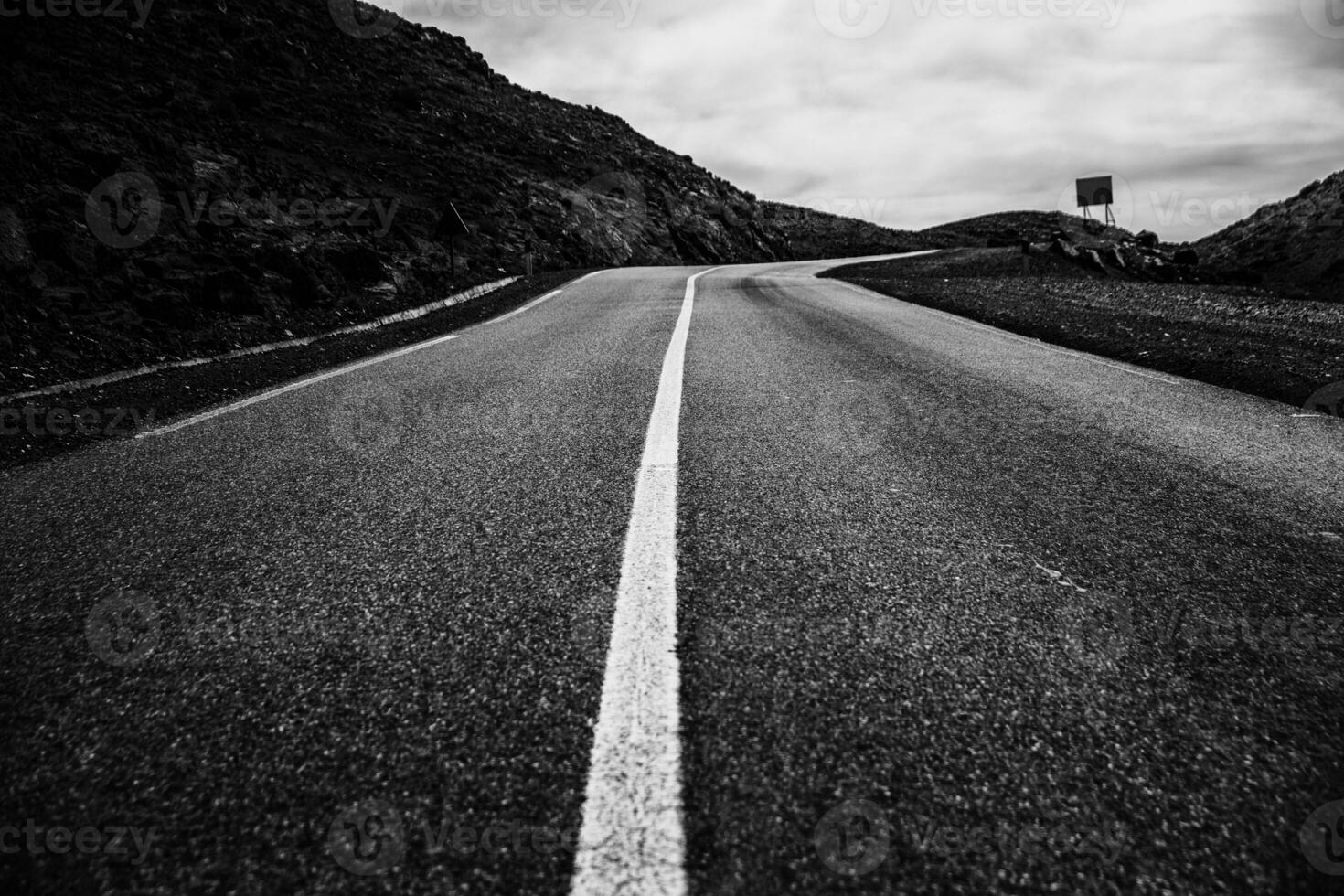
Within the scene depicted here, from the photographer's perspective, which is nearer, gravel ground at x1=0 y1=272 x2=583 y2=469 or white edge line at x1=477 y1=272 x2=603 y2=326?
gravel ground at x1=0 y1=272 x2=583 y2=469

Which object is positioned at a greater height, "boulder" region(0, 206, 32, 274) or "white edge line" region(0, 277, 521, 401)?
"boulder" region(0, 206, 32, 274)

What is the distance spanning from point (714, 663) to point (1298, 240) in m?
31.1

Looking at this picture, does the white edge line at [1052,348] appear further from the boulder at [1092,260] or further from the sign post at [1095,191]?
the sign post at [1095,191]

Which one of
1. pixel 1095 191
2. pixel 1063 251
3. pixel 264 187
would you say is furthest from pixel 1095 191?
pixel 264 187

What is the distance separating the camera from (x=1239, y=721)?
148cm

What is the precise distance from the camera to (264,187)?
42.5 feet

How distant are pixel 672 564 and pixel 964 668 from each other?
92cm

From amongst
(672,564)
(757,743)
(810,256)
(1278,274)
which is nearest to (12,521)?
(672,564)

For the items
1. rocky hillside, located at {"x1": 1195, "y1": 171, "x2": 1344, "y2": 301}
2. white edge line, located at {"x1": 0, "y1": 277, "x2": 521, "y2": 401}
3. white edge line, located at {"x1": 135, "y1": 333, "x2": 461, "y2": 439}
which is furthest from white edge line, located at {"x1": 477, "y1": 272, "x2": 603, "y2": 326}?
rocky hillside, located at {"x1": 1195, "y1": 171, "x2": 1344, "y2": 301}

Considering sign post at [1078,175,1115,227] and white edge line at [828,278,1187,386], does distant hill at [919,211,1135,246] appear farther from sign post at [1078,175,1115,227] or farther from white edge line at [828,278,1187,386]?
white edge line at [828,278,1187,386]

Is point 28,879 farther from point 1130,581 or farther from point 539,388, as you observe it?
point 539,388

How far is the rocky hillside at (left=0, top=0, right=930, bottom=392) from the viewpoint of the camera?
7727 mm

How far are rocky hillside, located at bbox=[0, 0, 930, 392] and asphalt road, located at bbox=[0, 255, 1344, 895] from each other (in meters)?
5.46

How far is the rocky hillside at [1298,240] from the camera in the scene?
67.9 ft
